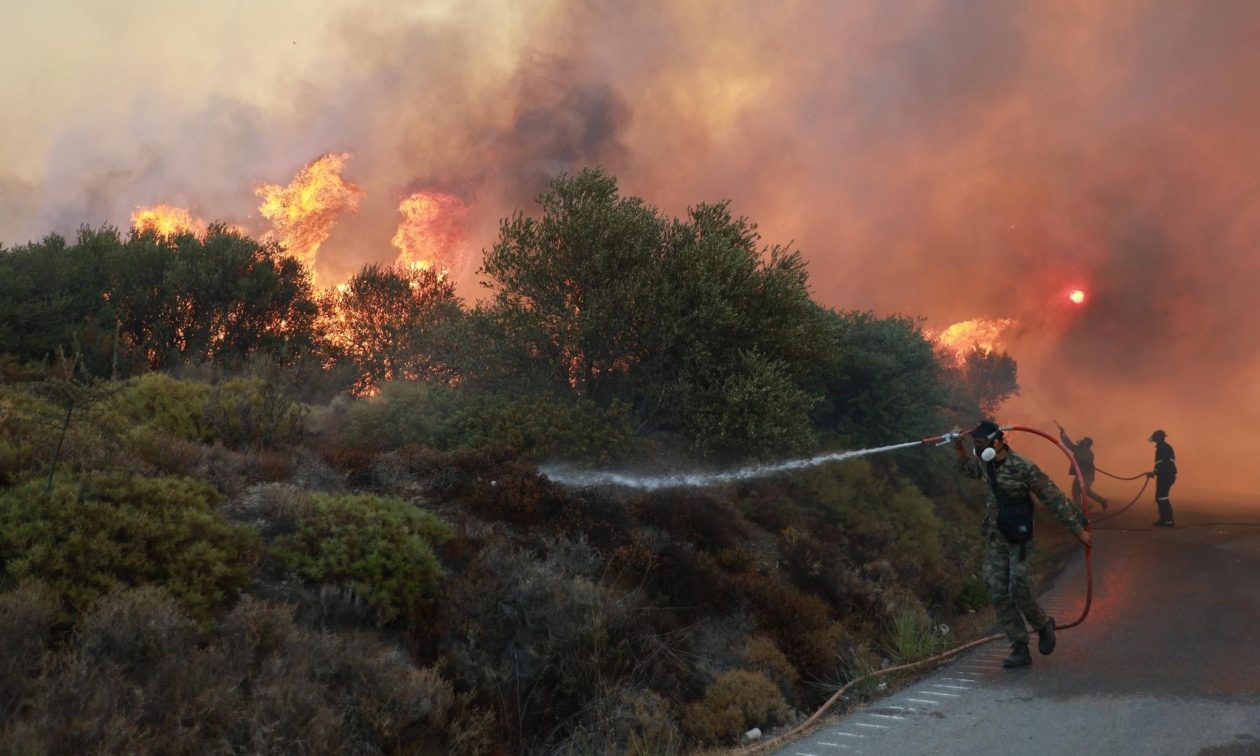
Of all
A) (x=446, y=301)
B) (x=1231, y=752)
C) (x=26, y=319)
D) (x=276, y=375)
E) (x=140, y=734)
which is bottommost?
(x=1231, y=752)

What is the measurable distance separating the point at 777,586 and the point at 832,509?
5.21 m

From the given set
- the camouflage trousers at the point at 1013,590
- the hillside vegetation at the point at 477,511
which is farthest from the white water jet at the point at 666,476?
the camouflage trousers at the point at 1013,590

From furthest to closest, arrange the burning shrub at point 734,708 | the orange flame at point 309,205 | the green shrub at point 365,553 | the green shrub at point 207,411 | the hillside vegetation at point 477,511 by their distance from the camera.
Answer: the orange flame at point 309,205, the green shrub at point 207,411, the burning shrub at point 734,708, the green shrub at point 365,553, the hillside vegetation at point 477,511

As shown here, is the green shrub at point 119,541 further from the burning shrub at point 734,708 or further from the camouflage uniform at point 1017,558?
the camouflage uniform at point 1017,558

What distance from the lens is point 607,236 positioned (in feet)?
53.4

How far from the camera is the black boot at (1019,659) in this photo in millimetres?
8562

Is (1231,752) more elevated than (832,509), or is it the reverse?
(832,509)

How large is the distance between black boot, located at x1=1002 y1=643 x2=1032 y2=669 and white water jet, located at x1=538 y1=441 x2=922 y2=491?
3572 millimetres

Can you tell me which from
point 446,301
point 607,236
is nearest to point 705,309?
point 607,236

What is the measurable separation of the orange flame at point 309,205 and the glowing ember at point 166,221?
8.92ft

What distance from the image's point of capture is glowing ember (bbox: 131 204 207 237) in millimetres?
25297

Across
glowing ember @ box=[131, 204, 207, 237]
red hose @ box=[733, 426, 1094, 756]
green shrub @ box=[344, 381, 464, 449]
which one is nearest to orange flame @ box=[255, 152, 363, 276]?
glowing ember @ box=[131, 204, 207, 237]

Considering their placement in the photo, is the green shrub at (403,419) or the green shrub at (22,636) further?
the green shrub at (403,419)

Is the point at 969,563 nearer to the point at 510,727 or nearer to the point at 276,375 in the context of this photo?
the point at 510,727
